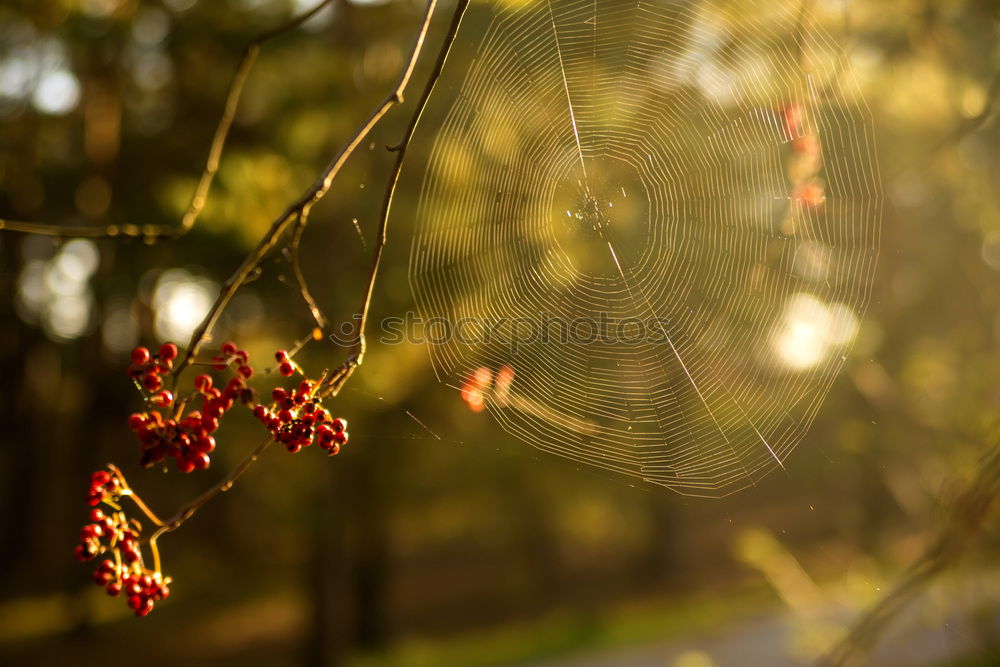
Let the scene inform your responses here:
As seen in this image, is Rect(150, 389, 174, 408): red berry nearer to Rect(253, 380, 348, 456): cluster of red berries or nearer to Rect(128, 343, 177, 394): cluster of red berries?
Rect(128, 343, 177, 394): cluster of red berries

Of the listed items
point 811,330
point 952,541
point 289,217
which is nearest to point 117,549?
point 289,217

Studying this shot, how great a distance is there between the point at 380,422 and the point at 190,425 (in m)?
6.47

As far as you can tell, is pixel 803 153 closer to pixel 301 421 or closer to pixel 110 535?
pixel 301 421

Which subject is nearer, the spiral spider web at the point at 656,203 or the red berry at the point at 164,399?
the red berry at the point at 164,399

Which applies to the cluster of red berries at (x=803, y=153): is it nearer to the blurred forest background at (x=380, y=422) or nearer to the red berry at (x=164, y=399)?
the blurred forest background at (x=380, y=422)

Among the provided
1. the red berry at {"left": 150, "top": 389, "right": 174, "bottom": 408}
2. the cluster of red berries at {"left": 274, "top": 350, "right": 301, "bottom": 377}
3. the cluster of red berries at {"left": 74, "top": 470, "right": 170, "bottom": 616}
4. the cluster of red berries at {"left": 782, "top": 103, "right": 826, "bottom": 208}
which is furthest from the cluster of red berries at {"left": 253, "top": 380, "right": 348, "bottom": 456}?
the cluster of red berries at {"left": 782, "top": 103, "right": 826, "bottom": 208}

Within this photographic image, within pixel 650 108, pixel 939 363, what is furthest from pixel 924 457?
pixel 650 108

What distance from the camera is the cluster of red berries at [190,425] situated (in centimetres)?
126

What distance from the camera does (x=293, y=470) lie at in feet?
26.6

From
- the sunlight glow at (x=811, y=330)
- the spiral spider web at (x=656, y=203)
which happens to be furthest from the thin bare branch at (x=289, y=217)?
the sunlight glow at (x=811, y=330)

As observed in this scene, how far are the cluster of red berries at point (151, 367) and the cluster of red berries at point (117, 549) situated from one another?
0.16m

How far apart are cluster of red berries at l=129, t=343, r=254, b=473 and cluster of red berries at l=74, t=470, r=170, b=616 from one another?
0.10 metres

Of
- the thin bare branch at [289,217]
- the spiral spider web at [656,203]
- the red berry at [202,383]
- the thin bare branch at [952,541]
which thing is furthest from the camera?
the spiral spider web at [656,203]

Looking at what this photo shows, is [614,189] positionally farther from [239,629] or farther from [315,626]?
[239,629]
